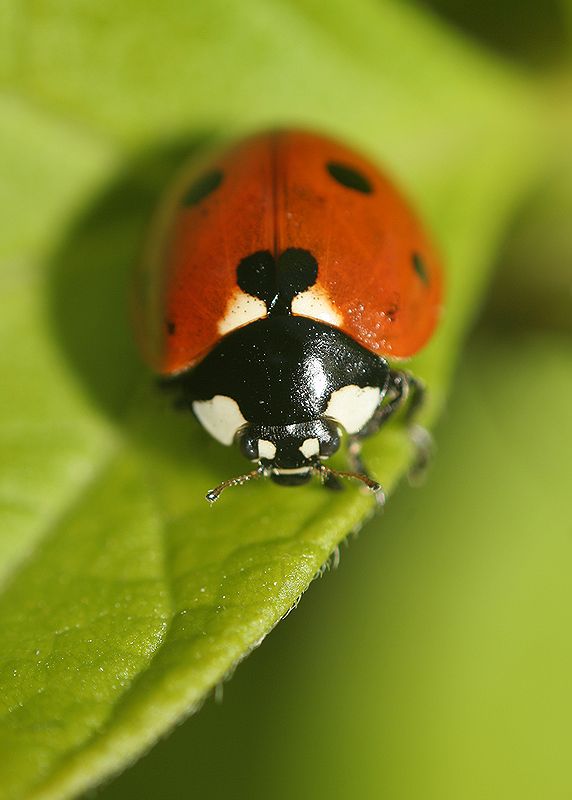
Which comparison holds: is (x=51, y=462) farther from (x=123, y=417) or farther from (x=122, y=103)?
(x=122, y=103)

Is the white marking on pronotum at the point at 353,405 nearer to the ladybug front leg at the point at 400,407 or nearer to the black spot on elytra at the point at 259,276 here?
the ladybug front leg at the point at 400,407

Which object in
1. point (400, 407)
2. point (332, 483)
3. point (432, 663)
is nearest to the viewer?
point (332, 483)

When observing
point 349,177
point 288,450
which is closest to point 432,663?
point 288,450

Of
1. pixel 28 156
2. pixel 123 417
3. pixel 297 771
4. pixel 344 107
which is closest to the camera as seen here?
pixel 123 417

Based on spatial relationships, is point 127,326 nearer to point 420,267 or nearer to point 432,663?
point 420,267

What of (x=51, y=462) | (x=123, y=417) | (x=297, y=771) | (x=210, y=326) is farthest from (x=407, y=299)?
(x=297, y=771)

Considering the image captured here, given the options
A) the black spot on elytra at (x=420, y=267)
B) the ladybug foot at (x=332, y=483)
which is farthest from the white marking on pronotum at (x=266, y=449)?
the black spot on elytra at (x=420, y=267)
